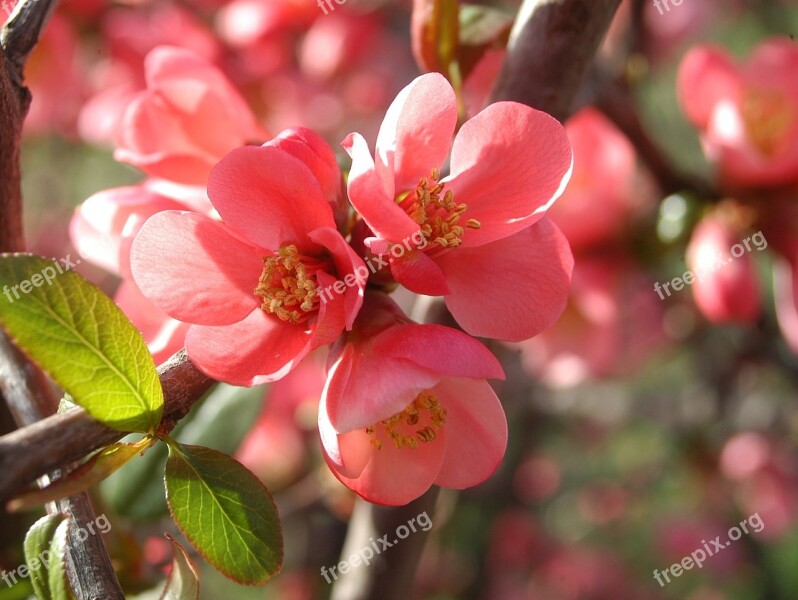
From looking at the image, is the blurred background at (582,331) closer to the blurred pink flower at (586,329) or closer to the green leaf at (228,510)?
the blurred pink flower at (586,329)

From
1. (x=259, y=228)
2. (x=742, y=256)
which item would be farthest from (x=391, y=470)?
(x=742, y=256)

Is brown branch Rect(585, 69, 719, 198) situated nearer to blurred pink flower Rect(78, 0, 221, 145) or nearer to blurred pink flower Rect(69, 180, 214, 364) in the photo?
blurred pink flower Rect(69, 180, 214, 364)

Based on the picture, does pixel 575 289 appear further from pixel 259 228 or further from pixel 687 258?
pixel 259 228

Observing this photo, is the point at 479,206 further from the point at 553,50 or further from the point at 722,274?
the point at 722,274

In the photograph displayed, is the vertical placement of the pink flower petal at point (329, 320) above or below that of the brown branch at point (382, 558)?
above

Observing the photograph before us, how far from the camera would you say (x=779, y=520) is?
185cm

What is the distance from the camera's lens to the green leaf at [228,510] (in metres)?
0.45

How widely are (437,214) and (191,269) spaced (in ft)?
0.55

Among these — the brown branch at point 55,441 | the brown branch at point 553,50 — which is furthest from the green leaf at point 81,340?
the brown branch at point 553,50

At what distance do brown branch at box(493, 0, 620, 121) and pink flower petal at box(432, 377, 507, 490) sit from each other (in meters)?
0.24

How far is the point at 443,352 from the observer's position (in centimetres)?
46

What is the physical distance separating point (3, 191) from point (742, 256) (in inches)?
33.9

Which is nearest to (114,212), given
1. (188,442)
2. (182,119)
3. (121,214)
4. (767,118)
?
(121,214)

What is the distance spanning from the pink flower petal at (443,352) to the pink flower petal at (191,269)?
0.32ft
